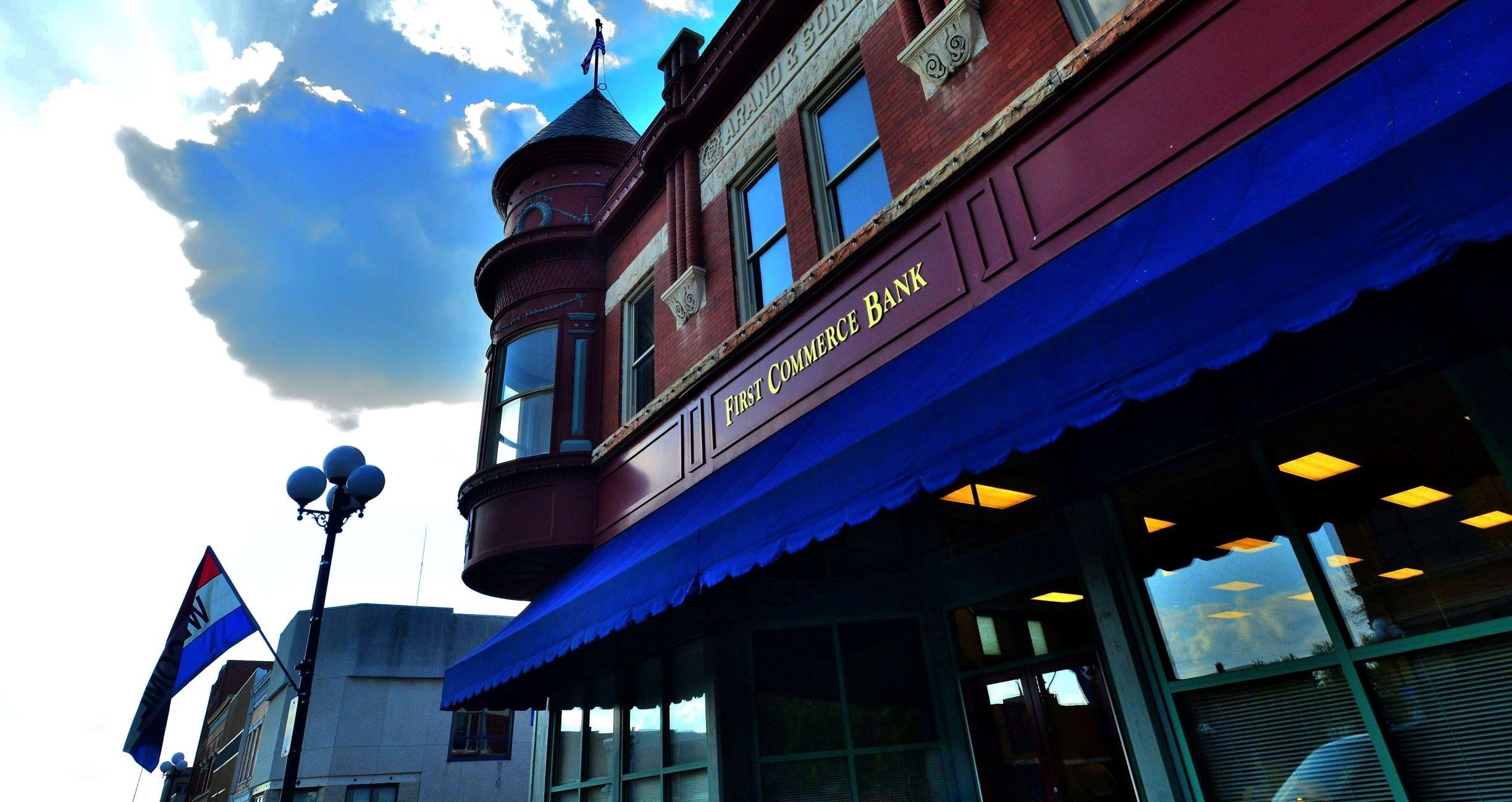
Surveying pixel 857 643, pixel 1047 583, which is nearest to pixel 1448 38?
pixel 1047 583

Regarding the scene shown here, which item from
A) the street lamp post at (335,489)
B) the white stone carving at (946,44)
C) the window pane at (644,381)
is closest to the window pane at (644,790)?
the street lamp post at (335,489)

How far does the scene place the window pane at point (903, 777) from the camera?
6.68 metres

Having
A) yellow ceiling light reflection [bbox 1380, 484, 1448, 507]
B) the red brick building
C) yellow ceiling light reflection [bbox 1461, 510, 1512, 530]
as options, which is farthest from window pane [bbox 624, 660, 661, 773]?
yellow ceiling light reflection [bbox 1461, 510, 1512, 530]

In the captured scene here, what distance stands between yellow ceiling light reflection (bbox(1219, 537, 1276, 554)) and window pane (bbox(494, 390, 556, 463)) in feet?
29.8

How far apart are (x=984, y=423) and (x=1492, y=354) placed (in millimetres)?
2395

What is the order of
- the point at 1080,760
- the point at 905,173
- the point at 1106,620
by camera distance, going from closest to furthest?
the point at 1106,620, the point at 1080,760, the point at 905,173

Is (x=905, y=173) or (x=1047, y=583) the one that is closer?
(x=1047, y=583)

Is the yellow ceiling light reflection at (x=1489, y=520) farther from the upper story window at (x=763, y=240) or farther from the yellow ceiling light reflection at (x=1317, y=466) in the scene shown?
the upper story window at (x=763, y=240)

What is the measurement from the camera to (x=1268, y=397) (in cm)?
445

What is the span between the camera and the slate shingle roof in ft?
47.7

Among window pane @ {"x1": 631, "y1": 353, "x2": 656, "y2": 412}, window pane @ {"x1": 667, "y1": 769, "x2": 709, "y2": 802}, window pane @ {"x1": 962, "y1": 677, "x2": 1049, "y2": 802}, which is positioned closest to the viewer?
window pane @ {"x1": 962, "y1": 677, "x2": 1049, "y2": 802}

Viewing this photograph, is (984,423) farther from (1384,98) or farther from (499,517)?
(499,517)

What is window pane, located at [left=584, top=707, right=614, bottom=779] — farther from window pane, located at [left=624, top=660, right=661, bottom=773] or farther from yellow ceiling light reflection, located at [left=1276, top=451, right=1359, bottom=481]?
yellow ceiling light reflection, located at [left=1276, top=451, right=1359, bottom=481]

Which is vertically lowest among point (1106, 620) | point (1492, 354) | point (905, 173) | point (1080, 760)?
point (1080, 760)
